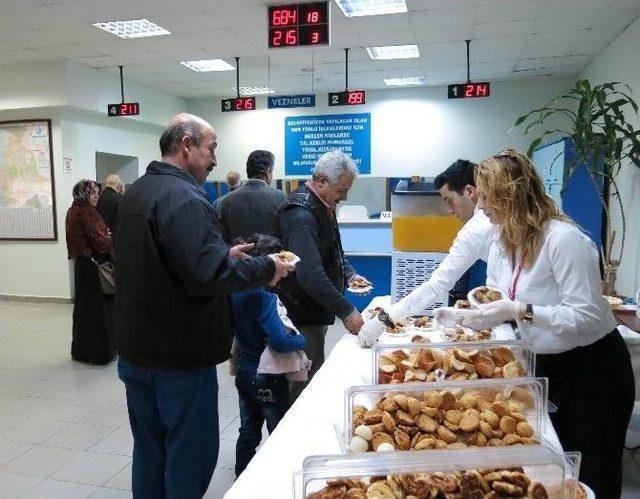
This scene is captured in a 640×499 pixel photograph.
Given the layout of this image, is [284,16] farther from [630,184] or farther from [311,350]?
[630,184]

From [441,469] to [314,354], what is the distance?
1.53 m

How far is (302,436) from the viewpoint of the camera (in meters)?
1.33

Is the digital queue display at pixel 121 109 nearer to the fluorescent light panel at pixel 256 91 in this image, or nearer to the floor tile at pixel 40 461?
the fluorescent light panel at pixel 256 91

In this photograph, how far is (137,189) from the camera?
67.2 inches

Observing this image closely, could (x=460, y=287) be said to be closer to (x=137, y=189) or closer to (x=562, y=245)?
(x=562, y=245)

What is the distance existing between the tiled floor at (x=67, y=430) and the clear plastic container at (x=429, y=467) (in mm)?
1739

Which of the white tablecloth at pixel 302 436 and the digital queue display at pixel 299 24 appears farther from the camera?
the digital queue display at pixel 299 24

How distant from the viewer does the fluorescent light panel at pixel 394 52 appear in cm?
643

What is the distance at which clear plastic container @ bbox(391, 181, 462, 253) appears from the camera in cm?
288

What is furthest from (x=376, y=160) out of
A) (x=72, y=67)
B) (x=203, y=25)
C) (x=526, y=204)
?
(x=526, y=204)

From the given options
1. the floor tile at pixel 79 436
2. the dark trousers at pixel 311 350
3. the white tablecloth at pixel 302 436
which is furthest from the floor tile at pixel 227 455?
the white tablecloth at pixel 302 436

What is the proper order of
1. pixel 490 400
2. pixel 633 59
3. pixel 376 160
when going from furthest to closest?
pixel 376 160, pixel 633 59, pixel 490 400

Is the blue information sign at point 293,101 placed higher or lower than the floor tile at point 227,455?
higher

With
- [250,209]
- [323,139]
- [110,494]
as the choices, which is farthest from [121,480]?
[323,139]
